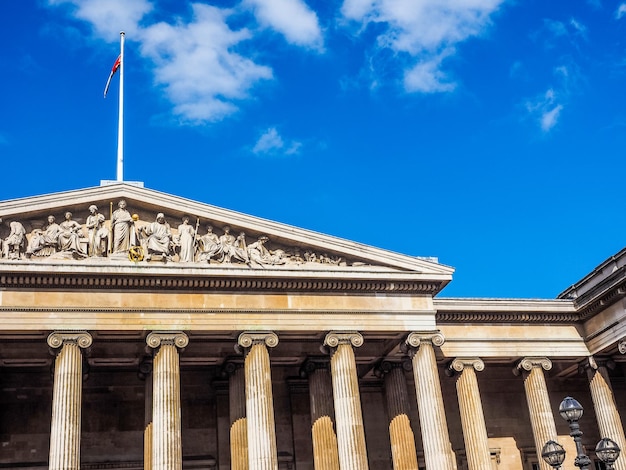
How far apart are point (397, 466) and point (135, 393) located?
1066 centimetres

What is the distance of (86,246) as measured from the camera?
27812mm

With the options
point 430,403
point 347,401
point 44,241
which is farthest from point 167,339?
point 430,403

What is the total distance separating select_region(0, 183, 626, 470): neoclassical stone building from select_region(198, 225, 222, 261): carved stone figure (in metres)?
0.07

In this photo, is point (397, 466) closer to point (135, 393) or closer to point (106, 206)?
point (135, 393)

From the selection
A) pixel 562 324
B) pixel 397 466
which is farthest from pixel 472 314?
pixel 397 466

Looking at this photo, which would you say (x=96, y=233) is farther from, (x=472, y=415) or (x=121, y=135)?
(x=472, y=415)

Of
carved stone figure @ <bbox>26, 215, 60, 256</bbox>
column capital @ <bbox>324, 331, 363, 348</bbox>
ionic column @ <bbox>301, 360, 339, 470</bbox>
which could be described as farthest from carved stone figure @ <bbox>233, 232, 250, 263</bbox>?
carved stone figure @ <bbox>26, 215, 60, 256</bbox>

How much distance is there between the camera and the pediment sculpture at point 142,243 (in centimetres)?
2750

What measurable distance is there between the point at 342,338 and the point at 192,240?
628cm

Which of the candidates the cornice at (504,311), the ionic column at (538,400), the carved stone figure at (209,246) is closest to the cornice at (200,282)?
the carved stone figure at (209,246)

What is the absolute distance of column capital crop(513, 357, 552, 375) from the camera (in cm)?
3362

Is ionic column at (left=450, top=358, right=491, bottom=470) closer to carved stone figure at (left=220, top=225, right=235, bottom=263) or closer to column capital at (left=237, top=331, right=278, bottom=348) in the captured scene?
column capital at (left=237, top=331, right=278, bottom=348)

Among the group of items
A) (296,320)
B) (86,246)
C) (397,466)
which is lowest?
(397,466)

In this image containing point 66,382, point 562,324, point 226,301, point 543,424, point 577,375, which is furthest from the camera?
point 577,375
